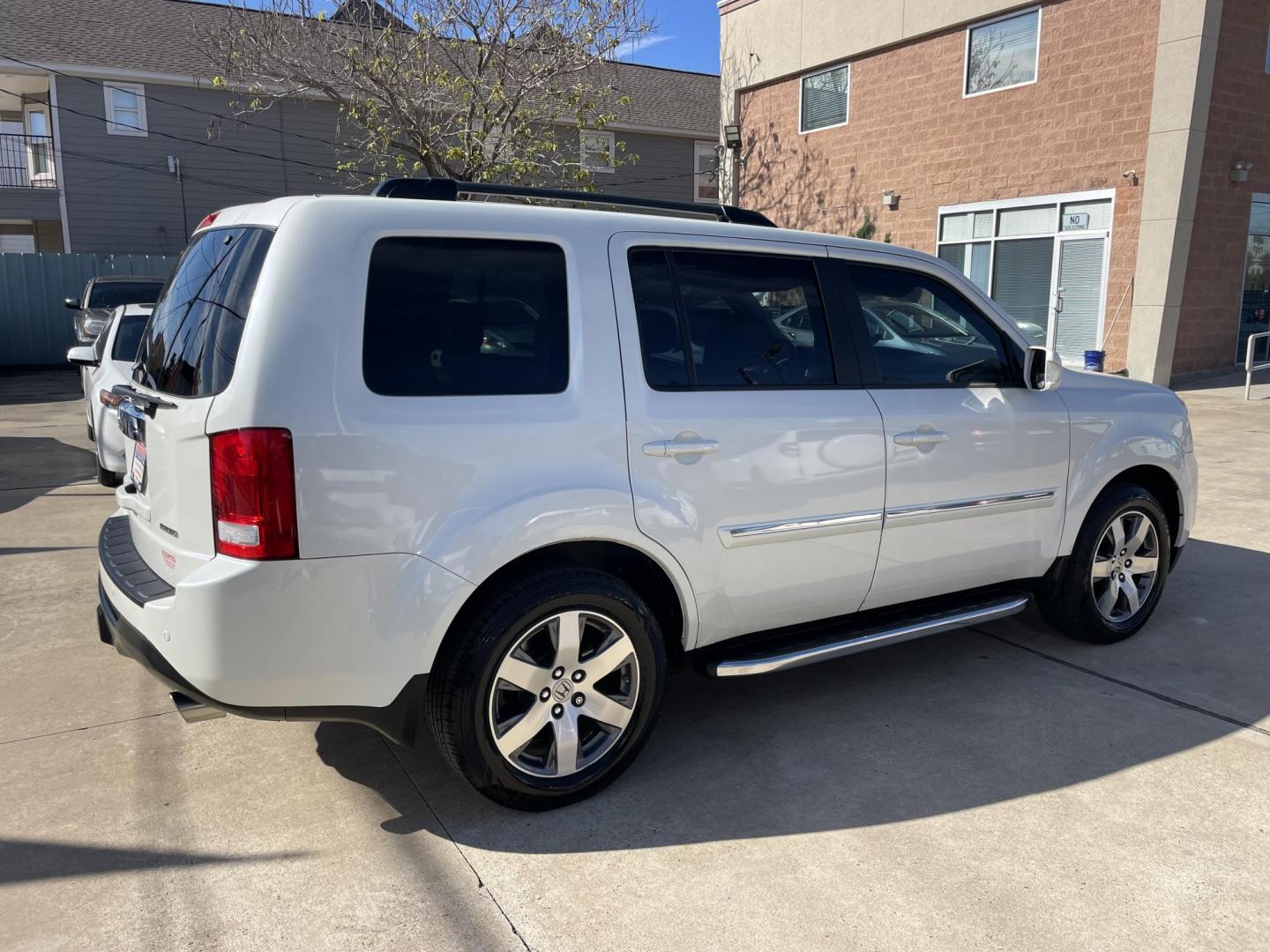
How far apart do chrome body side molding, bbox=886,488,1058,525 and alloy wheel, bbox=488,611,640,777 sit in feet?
4.25

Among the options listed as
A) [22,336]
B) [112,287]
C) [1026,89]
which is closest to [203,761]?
[112,287]

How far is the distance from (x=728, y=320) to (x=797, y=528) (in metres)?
0.81

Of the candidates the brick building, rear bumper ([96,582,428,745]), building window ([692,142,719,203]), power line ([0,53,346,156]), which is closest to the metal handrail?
the brick building

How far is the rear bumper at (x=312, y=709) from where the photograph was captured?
287cm

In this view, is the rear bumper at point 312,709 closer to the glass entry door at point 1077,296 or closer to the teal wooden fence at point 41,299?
the glass entry door at point 1077,296

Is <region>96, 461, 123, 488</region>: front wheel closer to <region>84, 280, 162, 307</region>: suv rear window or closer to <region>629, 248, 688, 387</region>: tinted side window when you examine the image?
<region>629, 248, 688, 387</region>: tinted side window

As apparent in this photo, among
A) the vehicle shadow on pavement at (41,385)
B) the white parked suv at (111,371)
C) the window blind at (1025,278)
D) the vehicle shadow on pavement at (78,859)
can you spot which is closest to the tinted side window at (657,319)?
the vehicle shadow on pavement at (78,859)

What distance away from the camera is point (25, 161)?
22.7 meters

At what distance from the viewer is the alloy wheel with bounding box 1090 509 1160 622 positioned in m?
4.73

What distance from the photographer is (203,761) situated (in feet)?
11.9

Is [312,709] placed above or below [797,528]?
below

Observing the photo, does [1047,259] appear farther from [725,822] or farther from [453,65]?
[725,822]

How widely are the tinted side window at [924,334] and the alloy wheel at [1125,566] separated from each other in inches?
41.5

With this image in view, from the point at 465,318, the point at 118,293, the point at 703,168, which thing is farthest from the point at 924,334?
the point at 703,168
